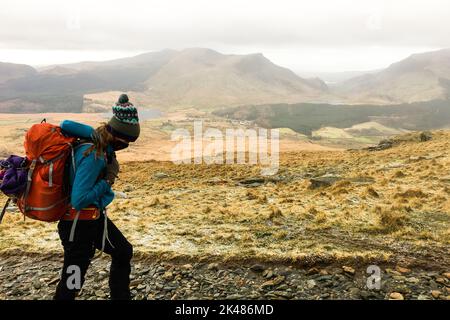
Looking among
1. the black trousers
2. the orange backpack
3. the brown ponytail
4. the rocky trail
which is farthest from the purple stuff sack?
the rocky trail

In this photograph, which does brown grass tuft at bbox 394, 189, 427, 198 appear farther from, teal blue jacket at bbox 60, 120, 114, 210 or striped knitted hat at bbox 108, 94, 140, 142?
teal blue jacket at bbox 60, 120, 114, 210

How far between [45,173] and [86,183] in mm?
599

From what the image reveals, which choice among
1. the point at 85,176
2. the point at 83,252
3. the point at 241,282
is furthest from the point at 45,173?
the point at 241,282

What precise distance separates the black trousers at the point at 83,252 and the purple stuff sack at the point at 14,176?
2.44 feet

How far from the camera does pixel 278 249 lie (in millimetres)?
9555

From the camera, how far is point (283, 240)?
34.2 ft

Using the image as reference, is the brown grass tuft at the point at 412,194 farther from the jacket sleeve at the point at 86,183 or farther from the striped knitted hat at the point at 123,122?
the jacket sleeve at the point at 86,183

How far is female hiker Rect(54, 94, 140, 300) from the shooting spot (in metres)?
4.86

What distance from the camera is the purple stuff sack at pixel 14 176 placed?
4898mm

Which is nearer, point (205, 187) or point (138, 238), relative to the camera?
point (138, 238)

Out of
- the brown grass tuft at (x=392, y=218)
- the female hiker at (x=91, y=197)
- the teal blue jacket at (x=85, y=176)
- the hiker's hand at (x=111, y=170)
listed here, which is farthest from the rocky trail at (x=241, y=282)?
the teal blue jacket at (x=85, y=176)
